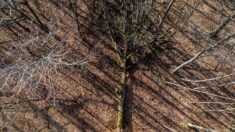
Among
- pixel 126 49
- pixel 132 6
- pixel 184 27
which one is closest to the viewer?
pixel 132 6

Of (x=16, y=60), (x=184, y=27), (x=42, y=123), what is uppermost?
(x=184, y=27)

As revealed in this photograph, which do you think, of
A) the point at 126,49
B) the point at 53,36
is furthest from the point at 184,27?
the point at 53,36

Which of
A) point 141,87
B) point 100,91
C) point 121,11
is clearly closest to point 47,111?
point 100,91

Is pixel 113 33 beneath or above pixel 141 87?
above

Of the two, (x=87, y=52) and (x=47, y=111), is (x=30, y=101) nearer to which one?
(x=47, y=111)

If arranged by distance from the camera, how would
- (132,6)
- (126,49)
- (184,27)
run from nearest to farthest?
(132,6), (126,49), (184,27)

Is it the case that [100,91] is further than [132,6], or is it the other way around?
[100,91]

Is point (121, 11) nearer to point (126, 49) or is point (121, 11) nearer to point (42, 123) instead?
point (126, 49)
